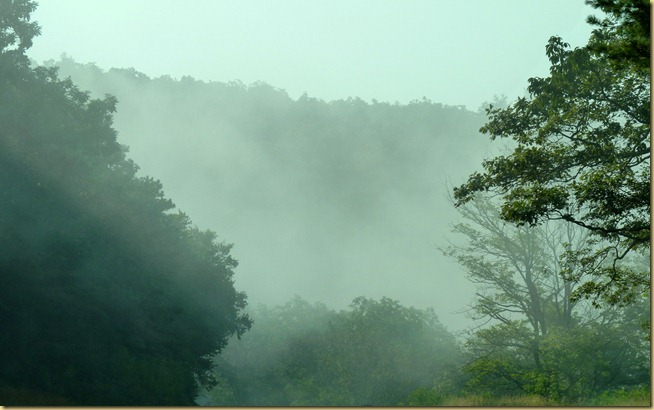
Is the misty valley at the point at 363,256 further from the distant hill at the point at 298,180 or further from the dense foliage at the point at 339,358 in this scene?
the distant hill at the point at 298,180

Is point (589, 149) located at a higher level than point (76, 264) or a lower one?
higher

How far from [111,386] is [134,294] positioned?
4003mm

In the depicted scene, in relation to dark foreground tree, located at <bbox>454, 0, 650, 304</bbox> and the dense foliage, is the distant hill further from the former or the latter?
dark foreground tree, located at <bbox>454, 0, 650, 304</bbox>

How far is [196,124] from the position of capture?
92500 mm

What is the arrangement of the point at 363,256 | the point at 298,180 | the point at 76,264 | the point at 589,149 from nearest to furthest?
the point at 589,149 < the point at 76,264 < the point at 363,256 < the point at 298,180

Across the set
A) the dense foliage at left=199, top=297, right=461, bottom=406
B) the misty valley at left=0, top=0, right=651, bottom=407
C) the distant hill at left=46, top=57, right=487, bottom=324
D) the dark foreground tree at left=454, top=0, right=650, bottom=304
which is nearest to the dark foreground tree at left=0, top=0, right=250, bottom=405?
the misty valley at left=0, top=0, right=651, bottom=407

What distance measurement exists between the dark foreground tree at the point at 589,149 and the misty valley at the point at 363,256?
55 mm

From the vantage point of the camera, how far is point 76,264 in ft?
80.2

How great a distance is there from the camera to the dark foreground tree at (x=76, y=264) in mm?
22672

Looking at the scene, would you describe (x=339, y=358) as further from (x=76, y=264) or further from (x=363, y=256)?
(x=76, y=264)

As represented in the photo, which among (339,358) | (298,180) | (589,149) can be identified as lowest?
(339,358)

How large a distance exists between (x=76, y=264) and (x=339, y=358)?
34114 mm

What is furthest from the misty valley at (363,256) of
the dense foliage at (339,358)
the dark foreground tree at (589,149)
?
the dense foliage at (339,358)

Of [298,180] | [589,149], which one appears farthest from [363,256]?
[589,149]
